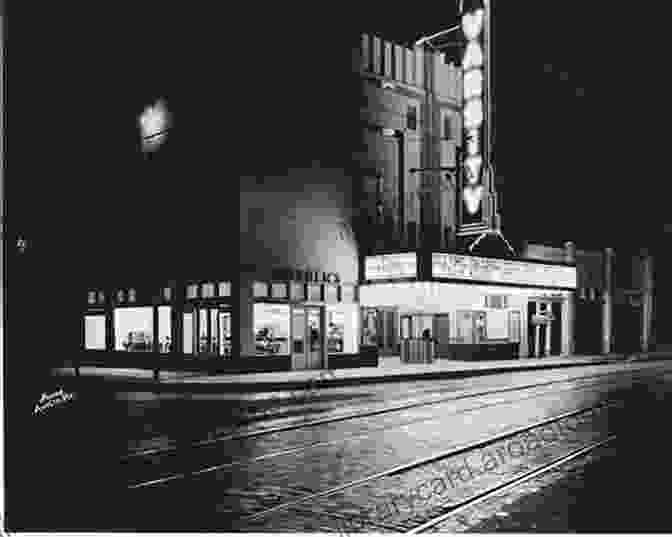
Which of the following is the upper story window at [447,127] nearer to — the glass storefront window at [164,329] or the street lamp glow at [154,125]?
the street lamp glow at [154,125]

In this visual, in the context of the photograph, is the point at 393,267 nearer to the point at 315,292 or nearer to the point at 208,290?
the point at 315,292

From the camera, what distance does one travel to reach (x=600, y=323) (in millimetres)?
45969

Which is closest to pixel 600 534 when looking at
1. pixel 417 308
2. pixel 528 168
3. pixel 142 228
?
pixel 142 228

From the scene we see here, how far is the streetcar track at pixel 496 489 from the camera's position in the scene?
7736 mm

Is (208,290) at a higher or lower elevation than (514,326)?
higher

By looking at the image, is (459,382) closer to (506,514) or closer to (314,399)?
(314,399)

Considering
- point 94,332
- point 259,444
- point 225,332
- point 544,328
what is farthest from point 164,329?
point 544,328

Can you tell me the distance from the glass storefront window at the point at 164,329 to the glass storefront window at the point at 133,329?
0.73 metres

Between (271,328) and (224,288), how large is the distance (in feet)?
7.26

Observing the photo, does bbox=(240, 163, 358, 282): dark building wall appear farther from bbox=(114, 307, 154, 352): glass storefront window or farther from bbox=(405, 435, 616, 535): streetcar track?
bbox=(405, 435, 616, 535): streetcar track

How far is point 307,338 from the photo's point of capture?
1102 inches

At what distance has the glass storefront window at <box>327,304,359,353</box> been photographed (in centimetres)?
2947
